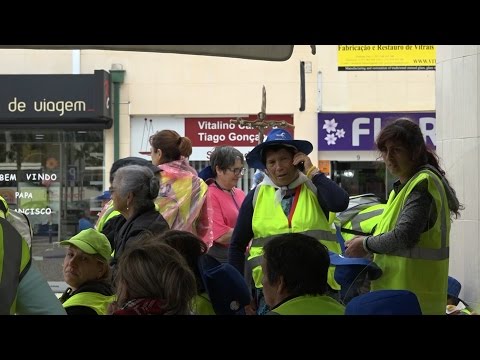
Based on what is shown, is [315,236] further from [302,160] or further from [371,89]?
[371,89]

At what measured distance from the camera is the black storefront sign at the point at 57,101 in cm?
1167

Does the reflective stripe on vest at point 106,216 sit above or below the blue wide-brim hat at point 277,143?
below

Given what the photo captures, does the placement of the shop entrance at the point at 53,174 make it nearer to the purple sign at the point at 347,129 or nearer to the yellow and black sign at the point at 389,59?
the purple sign at the point at 347,129

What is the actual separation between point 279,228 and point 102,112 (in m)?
9.29

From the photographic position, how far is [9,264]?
2.07 m

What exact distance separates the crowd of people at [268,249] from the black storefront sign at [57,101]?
314 inches

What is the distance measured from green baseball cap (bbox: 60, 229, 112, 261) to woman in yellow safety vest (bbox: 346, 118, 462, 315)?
3.62 feet

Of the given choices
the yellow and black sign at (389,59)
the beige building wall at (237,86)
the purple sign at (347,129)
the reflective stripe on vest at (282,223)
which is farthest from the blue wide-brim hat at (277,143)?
the purple sign at (347,129)

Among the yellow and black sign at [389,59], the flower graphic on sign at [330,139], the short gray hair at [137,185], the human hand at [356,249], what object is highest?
the yellow and black sign at [389,59]

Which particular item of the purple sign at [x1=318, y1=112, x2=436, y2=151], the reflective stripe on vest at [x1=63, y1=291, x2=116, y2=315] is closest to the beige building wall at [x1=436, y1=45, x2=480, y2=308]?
the reflective stripe on vest at [x1=63, y1=291, x2=116, y2=315]

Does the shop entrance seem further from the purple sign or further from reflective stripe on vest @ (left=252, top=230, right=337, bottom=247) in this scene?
reflective stripe on vest @ (left=252, top=230, right=337, bottom=247)
